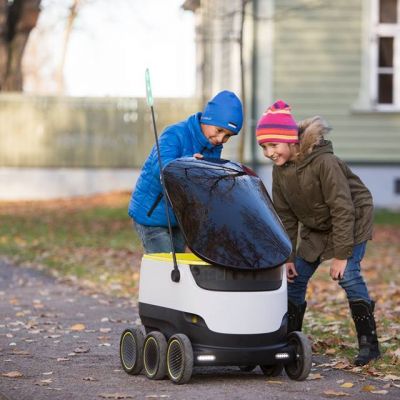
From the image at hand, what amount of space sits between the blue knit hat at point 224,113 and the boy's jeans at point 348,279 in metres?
1.01

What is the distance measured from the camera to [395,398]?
19.2ft

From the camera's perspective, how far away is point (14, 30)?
996 inches

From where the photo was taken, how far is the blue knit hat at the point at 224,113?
6.57 m

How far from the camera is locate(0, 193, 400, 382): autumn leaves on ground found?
319 inches

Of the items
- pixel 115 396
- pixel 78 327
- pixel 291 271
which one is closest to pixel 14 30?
pixel 78 327

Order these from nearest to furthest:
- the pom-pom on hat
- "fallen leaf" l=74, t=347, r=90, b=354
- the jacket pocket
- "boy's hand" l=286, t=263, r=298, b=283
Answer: the pom-pom on hat → the jacket pocket → "boy's hand" l=286, t=263, r=298, b=283 → "fallen leaf" l=74, t=347, r=90, b=354

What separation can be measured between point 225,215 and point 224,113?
70cm

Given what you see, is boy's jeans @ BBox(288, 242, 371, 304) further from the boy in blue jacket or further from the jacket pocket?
the jacket pocket

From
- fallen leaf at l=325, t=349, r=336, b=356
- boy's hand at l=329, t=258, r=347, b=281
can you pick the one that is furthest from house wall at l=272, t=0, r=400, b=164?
boy's hand at l=329, t=258, r=347, b=281

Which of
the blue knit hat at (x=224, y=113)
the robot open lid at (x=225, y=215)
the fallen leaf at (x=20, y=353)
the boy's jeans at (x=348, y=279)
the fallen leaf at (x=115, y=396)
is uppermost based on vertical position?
the blue knit hat at (x=224, y=113)

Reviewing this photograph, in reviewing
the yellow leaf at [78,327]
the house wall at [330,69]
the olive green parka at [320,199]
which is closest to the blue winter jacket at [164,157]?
the olive green parka at [320,199]

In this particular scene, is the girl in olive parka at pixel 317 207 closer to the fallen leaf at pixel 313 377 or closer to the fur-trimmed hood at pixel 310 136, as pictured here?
the fur-trimmed hood at pixel 310 136

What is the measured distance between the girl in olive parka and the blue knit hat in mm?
161

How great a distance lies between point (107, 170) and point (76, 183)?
2.88 ft
